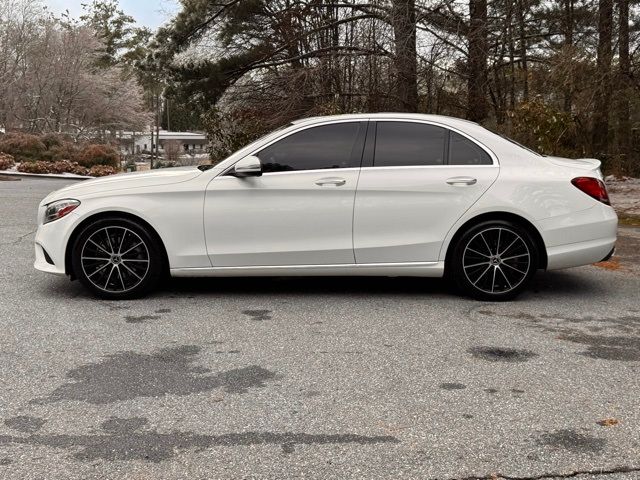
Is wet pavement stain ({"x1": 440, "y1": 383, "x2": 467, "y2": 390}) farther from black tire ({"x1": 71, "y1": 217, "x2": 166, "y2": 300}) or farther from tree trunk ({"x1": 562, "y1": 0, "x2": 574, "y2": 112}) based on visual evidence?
tree trunk ({"x1": 562, "y1": 0, "x2": 574, "y2": 112})

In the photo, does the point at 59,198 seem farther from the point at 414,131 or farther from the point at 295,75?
the point at 295,75

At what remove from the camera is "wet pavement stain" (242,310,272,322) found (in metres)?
5.49

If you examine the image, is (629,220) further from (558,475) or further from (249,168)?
(558,475)

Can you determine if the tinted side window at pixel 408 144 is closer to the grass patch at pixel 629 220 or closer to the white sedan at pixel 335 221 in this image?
the white sedan at pixel 335 221

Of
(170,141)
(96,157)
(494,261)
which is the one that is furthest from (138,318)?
(170,141)

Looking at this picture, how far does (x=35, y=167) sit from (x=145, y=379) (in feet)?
83.7

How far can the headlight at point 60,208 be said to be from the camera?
19.5ft

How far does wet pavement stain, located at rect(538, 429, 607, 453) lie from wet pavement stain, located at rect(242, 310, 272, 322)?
2.67 metres

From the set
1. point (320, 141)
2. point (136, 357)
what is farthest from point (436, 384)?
point (320, 141)

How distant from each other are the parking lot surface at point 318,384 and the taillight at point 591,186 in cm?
97

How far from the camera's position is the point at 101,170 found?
92.2 ft

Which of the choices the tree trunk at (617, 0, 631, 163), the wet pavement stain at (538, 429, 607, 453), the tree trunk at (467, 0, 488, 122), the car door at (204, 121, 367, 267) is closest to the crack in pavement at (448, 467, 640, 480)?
the wet pavement stain at (538, 429, 607, 453)

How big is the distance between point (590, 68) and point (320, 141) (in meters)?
9.21

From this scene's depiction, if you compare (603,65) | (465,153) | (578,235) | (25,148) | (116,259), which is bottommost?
(116,259)
